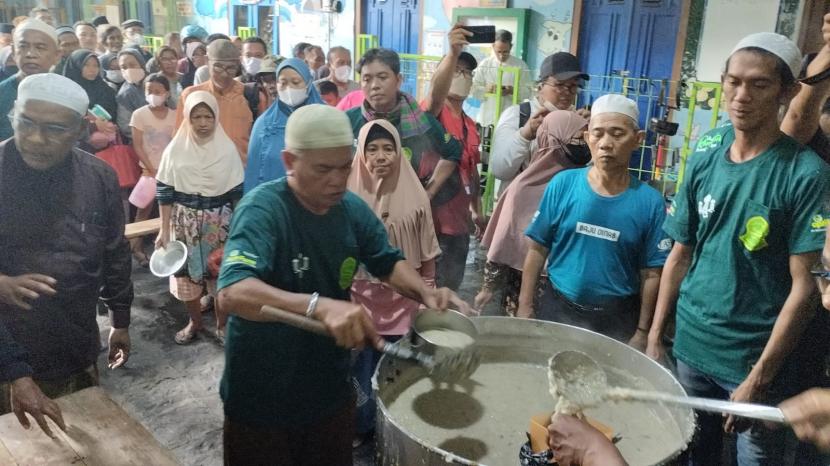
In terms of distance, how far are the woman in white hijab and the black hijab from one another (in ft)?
5.66

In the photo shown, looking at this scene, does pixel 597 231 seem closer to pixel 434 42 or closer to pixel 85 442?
pixel 85 442

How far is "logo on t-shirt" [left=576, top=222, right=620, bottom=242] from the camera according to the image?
2.49m

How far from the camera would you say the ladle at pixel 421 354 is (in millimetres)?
1606

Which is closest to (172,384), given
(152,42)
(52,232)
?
(52,232)

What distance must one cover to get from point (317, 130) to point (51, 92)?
1172mm

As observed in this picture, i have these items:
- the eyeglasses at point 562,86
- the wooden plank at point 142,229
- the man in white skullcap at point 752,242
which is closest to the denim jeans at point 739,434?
the man in white skullcap at point 752,242

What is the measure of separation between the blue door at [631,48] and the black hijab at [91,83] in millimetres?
5172

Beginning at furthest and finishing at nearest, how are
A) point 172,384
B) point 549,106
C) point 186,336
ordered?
1. point 186,336
2. point 172,384
3. point 549,106

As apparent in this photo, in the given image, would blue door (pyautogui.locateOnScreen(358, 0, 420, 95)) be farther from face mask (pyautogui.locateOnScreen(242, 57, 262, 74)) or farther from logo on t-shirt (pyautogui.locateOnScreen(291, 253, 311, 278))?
logo on t-shirt (pyautogui.locateOnScreen(291, 253, 311, 278))

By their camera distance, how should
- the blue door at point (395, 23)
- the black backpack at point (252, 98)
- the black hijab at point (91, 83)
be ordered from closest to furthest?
the black backpack at point (252, 98), the black hijab at point (91, 83), the blue door at point (395, 23)

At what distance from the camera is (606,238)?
2.50 meters

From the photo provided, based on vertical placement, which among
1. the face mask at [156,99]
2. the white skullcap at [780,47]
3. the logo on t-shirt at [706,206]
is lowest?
the logo on t-shirt at [706,206]

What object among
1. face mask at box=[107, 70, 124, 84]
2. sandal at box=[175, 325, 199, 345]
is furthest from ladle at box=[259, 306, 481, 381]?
face mask at box=[107, 70, 124, 84]

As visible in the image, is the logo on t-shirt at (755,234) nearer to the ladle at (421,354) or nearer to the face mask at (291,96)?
the ladle at (421,354)
